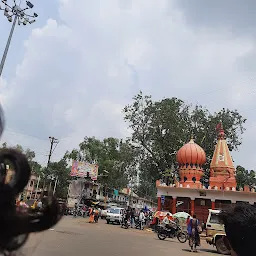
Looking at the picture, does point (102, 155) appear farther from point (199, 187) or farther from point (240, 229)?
point (240, 229)

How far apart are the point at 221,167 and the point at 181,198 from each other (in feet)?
16.6

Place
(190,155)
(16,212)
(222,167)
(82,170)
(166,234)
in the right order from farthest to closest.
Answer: (82,170) < (222,167) < (190,155) < (166,234) < (16,212)

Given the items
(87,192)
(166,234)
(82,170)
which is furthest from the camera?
(87,192)

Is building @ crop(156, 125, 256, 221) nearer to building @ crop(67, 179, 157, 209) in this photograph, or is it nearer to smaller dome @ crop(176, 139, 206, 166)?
smaller dome @ crop(176, 139, 206, 166)

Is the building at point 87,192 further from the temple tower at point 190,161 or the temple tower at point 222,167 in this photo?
the temple tower at point 222,167

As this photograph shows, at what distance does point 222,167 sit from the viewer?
30.8 m

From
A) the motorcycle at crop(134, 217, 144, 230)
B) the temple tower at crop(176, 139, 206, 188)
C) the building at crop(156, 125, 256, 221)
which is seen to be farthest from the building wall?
the motorcycle at crop(134, 217, 144, 230)

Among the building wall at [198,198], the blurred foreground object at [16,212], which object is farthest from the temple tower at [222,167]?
the blurred foreground object at [16,212]

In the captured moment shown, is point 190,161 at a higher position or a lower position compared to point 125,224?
higher

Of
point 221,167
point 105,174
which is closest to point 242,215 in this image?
point 221,167

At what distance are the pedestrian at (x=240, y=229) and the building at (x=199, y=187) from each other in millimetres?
27118

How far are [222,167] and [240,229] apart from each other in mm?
30443

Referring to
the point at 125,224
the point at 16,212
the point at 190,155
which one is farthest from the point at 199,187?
the point at 16,212

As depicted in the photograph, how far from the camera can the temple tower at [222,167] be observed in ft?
97.0
